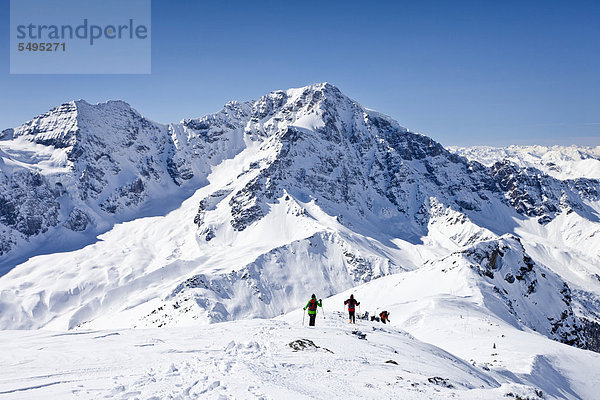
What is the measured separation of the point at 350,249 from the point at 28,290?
476ft

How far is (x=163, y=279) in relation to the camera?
181 m

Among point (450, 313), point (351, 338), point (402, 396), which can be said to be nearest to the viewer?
point (402, 396)

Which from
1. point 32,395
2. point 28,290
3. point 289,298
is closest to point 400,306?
point 32,395

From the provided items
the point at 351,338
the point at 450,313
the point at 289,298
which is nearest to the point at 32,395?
the point at 351,338

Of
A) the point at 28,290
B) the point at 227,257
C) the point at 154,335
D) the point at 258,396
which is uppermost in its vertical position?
the point at 258,396

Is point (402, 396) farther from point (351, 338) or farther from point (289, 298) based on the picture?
point (289, 298)

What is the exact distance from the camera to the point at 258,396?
11.8 m

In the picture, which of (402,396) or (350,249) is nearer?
(402,396)

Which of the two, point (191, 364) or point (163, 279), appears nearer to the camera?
point (191, 364)

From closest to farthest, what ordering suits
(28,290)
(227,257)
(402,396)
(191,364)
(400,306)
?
(402,396) < (191,364) < (400,306) < (28,290) < (227,257)

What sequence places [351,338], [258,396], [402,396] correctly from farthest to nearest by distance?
[351,338] → [402,396] → [258,396]

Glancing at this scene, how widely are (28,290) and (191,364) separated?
668 feet

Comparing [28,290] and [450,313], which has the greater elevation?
[450,313]

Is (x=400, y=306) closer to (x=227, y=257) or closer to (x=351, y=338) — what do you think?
(x=351, y=338)
